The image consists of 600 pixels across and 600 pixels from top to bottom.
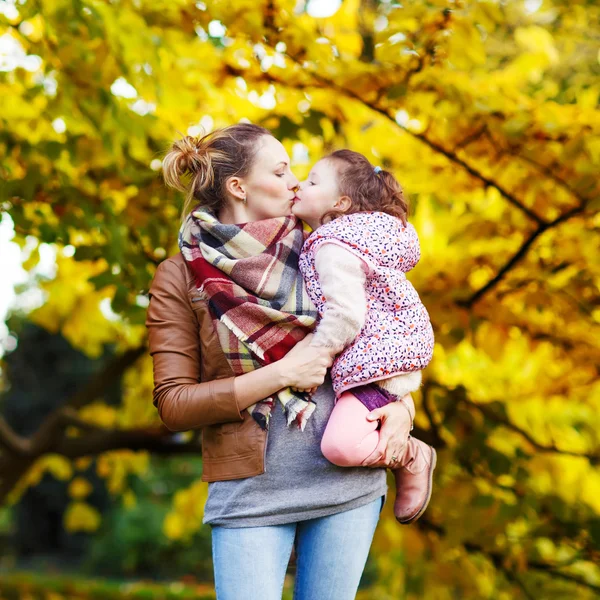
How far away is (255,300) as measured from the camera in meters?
1.71

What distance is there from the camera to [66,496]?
14547 millimetres

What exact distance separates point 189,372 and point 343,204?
0.50m

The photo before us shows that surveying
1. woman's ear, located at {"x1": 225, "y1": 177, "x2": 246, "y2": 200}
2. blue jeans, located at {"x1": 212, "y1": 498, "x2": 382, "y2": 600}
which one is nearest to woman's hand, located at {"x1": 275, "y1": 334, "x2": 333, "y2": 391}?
blue jeans, located at {"x1": 212, "y1": 498, "x2": 382, "y2": 600}

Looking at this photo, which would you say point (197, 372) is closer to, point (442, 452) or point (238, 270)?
point (238, 270)

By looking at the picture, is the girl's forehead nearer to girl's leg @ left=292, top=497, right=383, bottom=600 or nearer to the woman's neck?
the woman's neck

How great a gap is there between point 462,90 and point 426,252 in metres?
0.83

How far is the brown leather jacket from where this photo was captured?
5.50 ft

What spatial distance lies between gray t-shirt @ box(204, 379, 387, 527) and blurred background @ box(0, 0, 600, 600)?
0.88 meters

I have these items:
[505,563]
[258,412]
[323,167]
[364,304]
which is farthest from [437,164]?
[505,563]

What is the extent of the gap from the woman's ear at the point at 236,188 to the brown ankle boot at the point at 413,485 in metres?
0.67

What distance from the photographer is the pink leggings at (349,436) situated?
163 centimetres

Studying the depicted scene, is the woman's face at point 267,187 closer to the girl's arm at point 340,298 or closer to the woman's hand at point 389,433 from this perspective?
the girl's arm at point 340,298

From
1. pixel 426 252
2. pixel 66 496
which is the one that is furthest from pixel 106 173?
pixel 66 496

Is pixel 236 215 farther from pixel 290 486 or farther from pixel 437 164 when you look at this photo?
pixel 437 164
